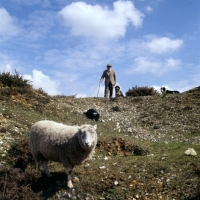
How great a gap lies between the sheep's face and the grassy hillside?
1363 millimetres

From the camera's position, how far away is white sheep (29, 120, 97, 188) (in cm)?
802

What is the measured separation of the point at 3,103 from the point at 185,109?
11.6 m

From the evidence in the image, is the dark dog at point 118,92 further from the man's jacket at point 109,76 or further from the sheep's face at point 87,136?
the sheep's face at point 87,136

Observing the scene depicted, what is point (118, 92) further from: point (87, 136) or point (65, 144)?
point (87, 136)

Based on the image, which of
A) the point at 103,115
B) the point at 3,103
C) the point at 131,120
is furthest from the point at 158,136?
the point at 3,103

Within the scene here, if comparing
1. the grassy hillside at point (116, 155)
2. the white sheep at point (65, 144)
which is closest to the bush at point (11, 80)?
the grassy hillside at point (116, 155)

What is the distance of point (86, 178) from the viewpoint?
875 centimetres

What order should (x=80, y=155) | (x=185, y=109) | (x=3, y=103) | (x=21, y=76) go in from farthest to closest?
1. (x=185, y=109)
2. (x=21, y=76)
3. (x=3, y=103)
4. (x=80, y=155)

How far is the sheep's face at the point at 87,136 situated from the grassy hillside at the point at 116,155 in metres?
1.36

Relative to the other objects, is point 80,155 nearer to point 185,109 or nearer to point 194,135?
point 194,135

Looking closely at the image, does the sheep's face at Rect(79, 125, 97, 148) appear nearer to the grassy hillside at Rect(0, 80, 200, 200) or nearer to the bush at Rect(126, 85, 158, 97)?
the grassy hillside at Rect(0, 80, 200, 200)

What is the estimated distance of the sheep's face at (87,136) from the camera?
303 inches

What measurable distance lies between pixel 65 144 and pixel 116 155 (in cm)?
401

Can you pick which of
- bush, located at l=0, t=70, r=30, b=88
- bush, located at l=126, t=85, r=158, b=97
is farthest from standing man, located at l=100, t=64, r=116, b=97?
bush, located at l=0, t=70, r=30, b=88
